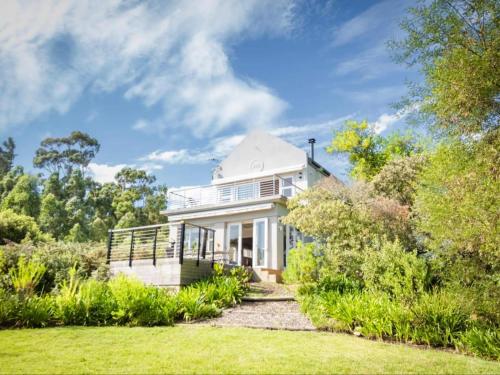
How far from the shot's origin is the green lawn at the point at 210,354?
543 centimetres

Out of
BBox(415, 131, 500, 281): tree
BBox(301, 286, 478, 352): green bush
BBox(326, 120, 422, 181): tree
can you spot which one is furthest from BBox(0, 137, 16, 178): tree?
BBox(415, 131, 500, 281): tree

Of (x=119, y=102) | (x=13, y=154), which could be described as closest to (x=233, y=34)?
(x=119, y=102)

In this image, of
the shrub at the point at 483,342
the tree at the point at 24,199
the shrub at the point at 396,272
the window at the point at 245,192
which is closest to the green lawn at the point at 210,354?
the shrub at the point at 483,342

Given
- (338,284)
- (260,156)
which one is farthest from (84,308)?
(260,156)

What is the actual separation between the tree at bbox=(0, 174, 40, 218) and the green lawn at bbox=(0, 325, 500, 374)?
2486 centimetres

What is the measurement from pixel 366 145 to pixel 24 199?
26343 millimetres

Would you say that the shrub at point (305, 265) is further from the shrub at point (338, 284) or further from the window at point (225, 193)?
A: the window at point (225, 193)

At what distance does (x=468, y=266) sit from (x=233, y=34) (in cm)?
1096

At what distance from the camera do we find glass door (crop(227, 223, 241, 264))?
19.5 meters

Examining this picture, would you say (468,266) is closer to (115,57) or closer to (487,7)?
(487,7)

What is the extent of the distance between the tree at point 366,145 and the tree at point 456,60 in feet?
→ 59.6

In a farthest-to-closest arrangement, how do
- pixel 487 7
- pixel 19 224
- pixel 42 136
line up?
pixel 42 136 → pixel 19 224 → pixel 487 7

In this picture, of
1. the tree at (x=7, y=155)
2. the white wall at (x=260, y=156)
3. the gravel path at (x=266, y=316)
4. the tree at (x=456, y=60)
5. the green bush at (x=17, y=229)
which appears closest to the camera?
the tree at (x=456, y=60)

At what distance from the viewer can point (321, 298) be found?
10180 millimetres
